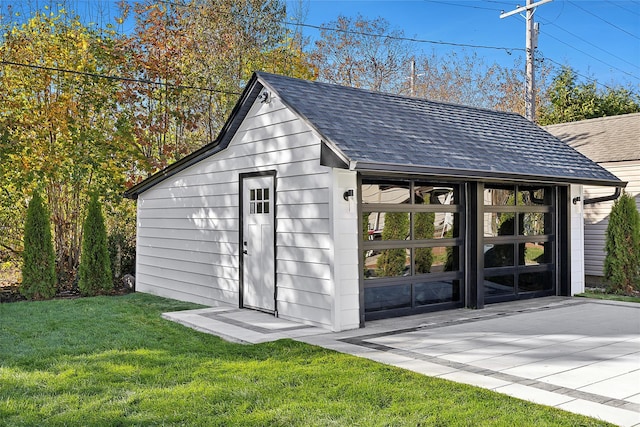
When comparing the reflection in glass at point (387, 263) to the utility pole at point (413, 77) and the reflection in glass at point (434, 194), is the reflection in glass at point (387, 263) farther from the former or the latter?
the utility pole at point (413, 77)

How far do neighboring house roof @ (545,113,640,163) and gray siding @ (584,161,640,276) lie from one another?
0.20 m

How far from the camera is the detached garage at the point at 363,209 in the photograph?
704cm

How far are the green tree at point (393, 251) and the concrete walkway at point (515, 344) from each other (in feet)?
2.13

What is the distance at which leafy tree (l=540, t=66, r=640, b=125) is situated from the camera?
21297 millimetres

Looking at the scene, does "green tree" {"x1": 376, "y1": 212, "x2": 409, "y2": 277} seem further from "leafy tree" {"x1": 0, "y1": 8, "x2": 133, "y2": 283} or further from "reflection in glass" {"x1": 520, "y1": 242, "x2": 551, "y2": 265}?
"leafy tree" {"x1": 0, "y1": 8, "x2": 133, "y2": 283}

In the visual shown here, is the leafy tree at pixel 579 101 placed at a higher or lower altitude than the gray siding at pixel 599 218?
higher

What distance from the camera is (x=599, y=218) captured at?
12.5m

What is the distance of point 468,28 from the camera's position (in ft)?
66.7

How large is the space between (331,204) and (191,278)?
3.96 meters

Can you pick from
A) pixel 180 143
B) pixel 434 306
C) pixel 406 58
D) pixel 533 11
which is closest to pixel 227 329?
pixel 434 306

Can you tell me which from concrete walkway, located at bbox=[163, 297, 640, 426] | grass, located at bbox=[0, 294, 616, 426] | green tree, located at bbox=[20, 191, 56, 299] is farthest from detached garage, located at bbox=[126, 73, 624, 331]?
green tree, located at bbox=[20, 191, 56, 299]

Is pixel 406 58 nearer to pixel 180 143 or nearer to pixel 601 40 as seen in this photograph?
pixel 601 40

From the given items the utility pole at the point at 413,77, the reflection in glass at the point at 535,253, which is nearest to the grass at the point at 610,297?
the reflection in glass at the point at 535,253

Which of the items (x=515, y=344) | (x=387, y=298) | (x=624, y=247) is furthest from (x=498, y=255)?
(x=624, y=247)
